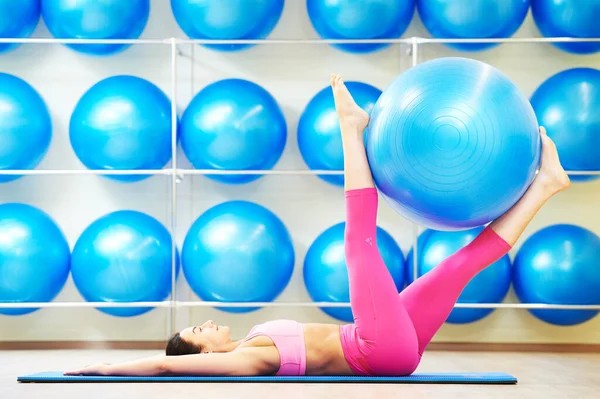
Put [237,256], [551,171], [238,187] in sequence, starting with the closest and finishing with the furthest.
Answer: [551,171] < [237,256] < [238,187]

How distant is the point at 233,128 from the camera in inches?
137

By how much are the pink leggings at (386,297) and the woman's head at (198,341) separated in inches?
16.0

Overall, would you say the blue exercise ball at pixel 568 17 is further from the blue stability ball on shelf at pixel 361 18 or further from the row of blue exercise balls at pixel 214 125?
the blue stability ball on shelf at pixel 361 18

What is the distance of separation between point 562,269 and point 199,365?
186cm

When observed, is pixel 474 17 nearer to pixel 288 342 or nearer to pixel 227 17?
pixel 227 17

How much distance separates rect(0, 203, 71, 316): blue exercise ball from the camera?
136 inches

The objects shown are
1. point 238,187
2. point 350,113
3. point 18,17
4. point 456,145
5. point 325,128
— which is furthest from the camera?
point 238,187

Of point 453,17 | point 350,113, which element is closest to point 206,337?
point 350,113

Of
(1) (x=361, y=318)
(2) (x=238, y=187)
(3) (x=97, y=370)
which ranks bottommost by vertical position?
(3) (x=97, y=370)

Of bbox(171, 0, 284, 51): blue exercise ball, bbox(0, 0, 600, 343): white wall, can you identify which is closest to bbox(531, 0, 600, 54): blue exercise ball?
bbox(0, 0, 600, 343): white wall

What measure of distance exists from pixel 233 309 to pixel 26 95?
4.68 feet

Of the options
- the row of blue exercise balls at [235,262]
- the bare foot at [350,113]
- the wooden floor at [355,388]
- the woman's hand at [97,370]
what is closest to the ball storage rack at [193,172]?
the row of blue exercise balls at [235,262]

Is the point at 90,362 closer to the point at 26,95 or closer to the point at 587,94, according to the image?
the point at 26,95

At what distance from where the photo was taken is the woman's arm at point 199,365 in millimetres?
2379
